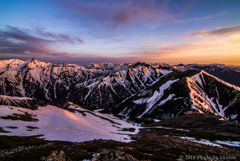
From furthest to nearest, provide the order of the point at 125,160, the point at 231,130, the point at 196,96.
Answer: the point at 196,96 < the point at 231,130 < the point at 125,160

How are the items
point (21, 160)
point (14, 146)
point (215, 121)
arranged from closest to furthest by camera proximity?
point (21, 160) → point (14, 146) → point (215, 121)

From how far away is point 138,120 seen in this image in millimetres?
195125

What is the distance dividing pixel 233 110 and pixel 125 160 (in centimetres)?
24034

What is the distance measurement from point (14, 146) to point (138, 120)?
190283 millimetres

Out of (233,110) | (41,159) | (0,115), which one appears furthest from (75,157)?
(233,110)

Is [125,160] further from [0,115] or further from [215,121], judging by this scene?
[215,121]

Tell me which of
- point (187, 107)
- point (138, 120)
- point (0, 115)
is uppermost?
point (0, 115)

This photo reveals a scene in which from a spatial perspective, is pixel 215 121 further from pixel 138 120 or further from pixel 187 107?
pixel 138 120

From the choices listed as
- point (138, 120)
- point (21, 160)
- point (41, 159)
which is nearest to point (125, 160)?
point (41, 159)

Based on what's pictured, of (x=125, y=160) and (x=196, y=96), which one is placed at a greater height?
(x=125, y=160)

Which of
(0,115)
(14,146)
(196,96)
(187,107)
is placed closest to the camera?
(14,146)

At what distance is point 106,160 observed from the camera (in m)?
15.5

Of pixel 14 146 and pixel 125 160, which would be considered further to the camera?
pixel 14 146

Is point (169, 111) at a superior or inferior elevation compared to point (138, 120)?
superior
